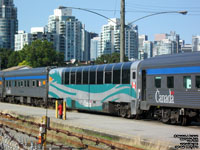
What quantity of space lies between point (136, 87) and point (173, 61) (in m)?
3.64

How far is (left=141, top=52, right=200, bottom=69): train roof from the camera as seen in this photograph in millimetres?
19447

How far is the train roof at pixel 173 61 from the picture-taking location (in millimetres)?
19447

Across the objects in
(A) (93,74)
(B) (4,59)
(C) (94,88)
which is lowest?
(C) (94,88)

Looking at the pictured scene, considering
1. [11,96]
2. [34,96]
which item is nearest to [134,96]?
[34,96]

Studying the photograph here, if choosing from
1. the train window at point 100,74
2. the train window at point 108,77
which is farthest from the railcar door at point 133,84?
the train window at point 100,74

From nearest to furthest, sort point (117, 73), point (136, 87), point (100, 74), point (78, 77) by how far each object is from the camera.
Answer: point (136, 87), point (117, 73), point (100, 74), point (78, 77)

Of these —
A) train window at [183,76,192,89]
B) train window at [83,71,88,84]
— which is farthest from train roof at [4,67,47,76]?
train window at [183,76,192,89]

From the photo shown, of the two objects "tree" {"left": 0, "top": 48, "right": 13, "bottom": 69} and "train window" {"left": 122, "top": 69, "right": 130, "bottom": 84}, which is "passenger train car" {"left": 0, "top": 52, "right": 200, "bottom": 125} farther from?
"tree" {"left": 0, "top": 48, "right": 13, "bottom": 69}

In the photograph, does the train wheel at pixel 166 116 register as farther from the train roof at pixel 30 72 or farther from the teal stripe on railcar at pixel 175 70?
the train roof at pixel 30 72

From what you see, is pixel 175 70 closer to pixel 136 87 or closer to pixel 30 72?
pixel 136 87

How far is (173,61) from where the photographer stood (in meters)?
20.9

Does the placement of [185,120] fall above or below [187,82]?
below

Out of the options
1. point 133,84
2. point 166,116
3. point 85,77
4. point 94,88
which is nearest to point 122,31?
point 94,88

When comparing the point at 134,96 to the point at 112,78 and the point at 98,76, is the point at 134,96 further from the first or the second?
the point at 98,76
